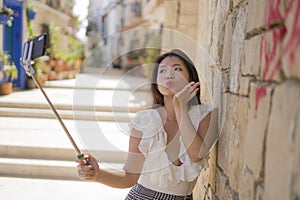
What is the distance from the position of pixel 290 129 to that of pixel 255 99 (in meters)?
0.30

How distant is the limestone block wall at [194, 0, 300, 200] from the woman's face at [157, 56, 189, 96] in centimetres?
17

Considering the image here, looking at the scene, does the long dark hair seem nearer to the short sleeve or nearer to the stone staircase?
the short sleeve

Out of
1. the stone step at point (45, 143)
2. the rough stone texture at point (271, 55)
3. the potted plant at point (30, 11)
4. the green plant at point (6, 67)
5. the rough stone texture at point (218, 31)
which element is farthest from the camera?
the potted plant at point (30, 11)

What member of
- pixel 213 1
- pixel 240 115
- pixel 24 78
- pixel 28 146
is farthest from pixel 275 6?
pixel 24 78

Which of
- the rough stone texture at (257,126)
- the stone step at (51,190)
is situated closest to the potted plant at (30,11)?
the stone step at (51,190)

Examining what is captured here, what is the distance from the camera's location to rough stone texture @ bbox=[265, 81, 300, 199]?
66 cm

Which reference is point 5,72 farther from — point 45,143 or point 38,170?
point 38,170

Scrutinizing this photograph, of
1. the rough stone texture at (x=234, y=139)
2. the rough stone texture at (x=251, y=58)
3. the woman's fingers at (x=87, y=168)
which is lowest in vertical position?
the woman's fingers at (x=87, y=168)

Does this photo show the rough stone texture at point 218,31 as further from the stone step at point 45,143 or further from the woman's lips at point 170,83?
the stone step at point 45,143

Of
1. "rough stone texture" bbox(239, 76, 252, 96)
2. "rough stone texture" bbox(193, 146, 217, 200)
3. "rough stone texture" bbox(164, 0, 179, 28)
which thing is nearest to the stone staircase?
A: "rough stone texture" bbox(193, 146, 217, 200)

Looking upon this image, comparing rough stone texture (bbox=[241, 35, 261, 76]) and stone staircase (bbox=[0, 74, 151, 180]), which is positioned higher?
rough stone texture (bbox=[241, 35, 261, 76])

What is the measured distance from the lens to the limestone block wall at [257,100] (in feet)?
2.24

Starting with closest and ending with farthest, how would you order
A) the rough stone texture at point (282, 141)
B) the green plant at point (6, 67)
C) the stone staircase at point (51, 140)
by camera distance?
the rough stone texture at point (282, 141)
the stone staircase at point (51, 140)
the green plant at point (6, 67)

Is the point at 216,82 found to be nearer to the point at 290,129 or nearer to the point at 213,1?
the point at 213,1
